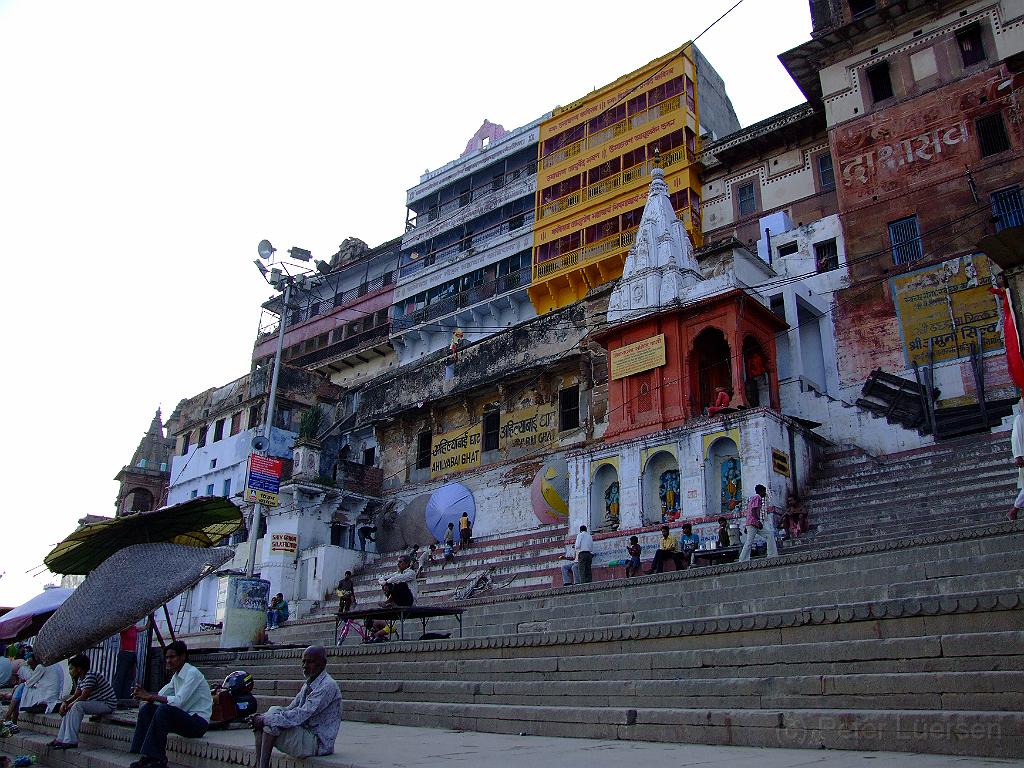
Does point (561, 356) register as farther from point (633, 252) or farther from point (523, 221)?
point (523, 221)

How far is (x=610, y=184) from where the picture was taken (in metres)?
29.9

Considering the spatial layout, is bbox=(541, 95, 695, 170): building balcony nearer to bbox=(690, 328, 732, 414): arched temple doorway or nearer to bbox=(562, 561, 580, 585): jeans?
bbox=(690, 328, 732, 414): arched temple doorway

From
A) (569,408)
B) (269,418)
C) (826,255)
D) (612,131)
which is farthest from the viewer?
(612,131)

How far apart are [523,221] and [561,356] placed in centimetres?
1038

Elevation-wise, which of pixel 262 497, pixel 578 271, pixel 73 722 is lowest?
pixel 73 722

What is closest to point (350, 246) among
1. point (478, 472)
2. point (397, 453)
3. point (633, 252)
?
point (397, 453)

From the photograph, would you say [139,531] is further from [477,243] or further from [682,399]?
[477,243]

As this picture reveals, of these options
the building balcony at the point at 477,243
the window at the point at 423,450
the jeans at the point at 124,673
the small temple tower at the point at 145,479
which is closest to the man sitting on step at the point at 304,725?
the jeans at the point at 124,673

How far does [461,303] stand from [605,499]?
1733 centimetres

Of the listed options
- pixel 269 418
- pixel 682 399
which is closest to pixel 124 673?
pixel 682 399

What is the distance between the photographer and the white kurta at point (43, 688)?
33.6ft

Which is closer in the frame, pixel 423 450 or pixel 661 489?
pixel 661 489

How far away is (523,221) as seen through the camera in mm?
33906

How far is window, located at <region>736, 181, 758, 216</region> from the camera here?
83.5ft
